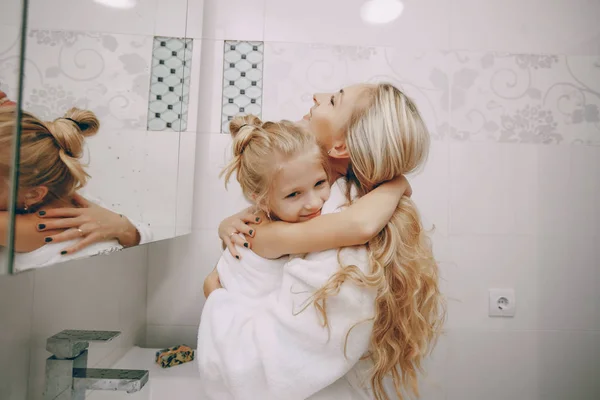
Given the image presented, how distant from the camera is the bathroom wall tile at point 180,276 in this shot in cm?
131

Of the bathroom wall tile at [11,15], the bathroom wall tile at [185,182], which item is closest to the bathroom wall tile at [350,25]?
the bathroom wall tile at [185,182]

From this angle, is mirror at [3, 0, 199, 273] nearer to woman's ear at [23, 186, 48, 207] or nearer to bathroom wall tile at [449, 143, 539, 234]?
woman's ear at [23, 186, 48, 207]

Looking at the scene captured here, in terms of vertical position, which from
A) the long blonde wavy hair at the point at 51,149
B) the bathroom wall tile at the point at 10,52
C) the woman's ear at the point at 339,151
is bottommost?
the long blonde wavy hair at the point at 51,149

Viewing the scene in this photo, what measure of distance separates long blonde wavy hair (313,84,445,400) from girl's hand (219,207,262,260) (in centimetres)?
24

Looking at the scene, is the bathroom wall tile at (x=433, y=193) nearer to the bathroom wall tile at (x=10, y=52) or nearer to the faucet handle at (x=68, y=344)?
the faucet handle at (x=68, y=344)

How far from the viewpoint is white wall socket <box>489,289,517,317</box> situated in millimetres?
1319

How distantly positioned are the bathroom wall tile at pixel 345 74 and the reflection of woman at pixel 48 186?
775mm

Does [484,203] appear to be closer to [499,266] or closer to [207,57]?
[499,266]

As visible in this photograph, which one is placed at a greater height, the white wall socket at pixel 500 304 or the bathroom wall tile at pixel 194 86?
the bathroom wall tile at pixel 194 86

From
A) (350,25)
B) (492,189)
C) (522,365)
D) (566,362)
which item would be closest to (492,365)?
(522,365)

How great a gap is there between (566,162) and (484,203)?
305 millimetres

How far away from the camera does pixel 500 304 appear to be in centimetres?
132

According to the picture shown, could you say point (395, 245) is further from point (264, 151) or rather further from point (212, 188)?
point (212, 188)

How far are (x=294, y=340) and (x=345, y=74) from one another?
898mm
